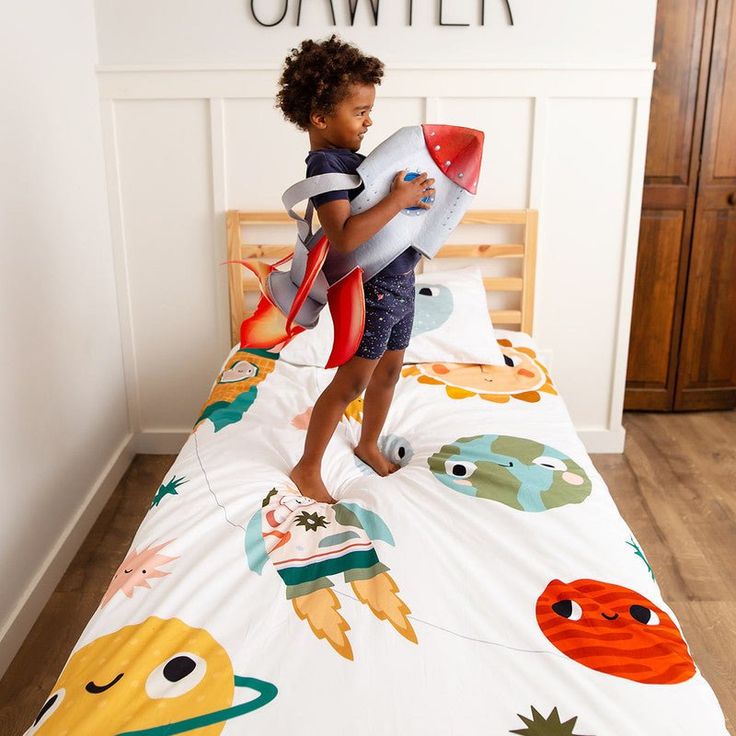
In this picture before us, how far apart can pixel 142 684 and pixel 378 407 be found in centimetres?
94

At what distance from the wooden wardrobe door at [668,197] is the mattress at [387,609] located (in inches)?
57.4

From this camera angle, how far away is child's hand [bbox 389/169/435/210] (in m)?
1.60

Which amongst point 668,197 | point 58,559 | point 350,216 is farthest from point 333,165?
point 668,197

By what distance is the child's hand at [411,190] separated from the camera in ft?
5.26

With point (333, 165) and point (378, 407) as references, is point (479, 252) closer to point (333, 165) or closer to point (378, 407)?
point (378, 407)

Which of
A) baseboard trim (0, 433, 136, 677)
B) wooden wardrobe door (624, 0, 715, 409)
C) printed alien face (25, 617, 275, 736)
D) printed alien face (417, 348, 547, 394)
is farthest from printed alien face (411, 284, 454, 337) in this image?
printed alien face (25, 617, 275, 736)

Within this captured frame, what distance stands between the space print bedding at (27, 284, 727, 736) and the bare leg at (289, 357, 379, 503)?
5 centimetres

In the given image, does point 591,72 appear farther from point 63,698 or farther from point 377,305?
point 63,698

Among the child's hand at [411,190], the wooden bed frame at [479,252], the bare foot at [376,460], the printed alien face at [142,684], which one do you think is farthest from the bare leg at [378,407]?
the wooden bed frame at [479,252]

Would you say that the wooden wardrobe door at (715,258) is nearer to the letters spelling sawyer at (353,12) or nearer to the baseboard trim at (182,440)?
the baseboard trim at (182,440)

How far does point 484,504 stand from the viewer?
5.28 feet

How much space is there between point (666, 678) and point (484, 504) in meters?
0.52

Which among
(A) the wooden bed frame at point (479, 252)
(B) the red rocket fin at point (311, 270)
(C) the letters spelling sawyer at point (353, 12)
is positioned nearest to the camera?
(B) the red rocket fin at point (311, 270)

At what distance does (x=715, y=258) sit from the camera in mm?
3148
